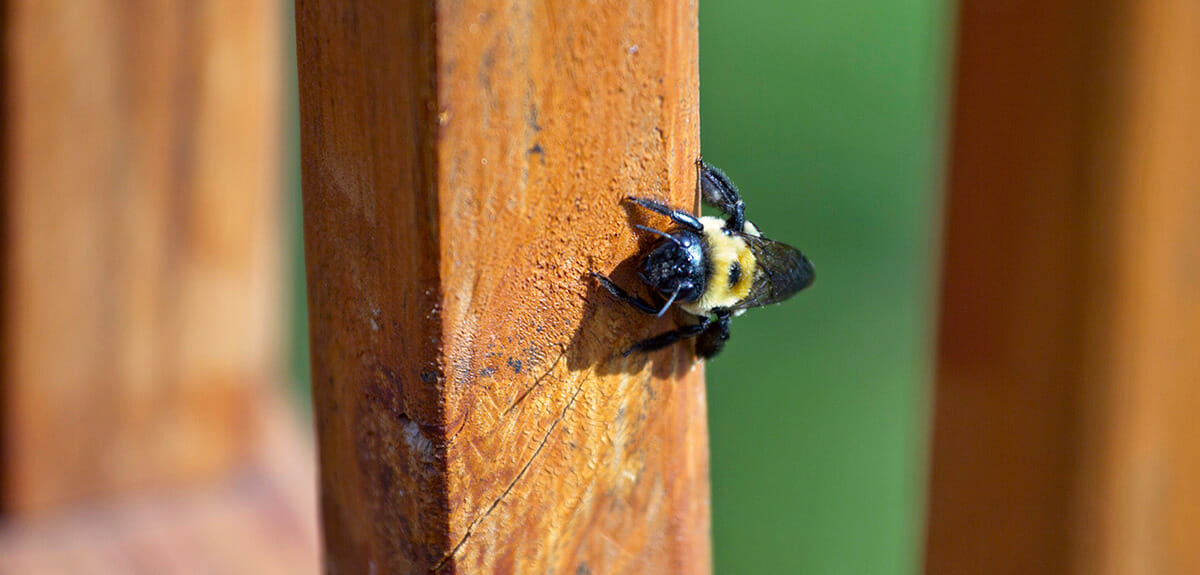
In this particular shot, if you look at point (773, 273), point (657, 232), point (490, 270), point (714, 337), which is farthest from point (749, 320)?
point (490, 270)

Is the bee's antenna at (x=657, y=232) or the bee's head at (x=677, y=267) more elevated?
the bee's antenna at (x=657, y=232)

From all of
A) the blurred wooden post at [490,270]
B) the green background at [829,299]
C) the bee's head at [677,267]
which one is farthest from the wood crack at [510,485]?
the green background at [829,299]

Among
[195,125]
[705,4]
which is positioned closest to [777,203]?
[705,4]

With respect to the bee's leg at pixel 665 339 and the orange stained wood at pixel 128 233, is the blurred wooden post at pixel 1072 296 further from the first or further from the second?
the orange stained wood at pixel 128 233

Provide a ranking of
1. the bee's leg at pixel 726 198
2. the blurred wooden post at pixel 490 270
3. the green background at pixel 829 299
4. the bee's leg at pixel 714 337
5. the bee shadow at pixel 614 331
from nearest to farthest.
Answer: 1. the blurred wooden post at pixel 490 270
2. the bee shadow at pixel 614 331
3. the bee's leg at pixel 714 337
4. the bee's leg at pixel 726 198
5. the green background at pixel 829 299

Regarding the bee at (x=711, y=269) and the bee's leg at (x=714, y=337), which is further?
the bee's leg at (x=714, y=337)

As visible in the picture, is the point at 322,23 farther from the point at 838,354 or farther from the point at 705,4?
the point at 838,354

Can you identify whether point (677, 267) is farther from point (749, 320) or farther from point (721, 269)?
point (749, 320)
